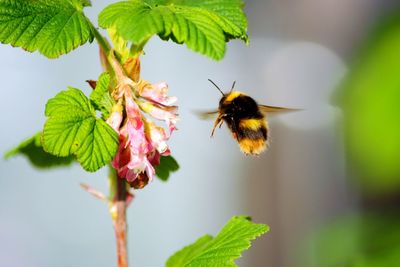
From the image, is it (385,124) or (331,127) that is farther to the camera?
(331,127)

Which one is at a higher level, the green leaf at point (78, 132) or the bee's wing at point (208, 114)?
the green leaf at point (78, 132)

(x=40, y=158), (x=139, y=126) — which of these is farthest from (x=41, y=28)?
(x=40, y=158)

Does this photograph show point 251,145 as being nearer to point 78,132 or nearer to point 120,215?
point 120,215

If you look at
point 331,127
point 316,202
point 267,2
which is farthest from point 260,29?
point 316,202

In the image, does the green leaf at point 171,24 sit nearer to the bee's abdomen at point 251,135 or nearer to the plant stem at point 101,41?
the plant stem at point 101,41

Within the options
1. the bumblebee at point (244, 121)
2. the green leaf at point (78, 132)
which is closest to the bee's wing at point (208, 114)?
the bumblebee at point (244, 121)

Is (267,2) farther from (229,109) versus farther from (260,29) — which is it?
(229,109)

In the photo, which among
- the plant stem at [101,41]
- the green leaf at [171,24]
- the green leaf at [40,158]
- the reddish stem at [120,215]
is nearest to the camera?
the green leaf at [171,24]
